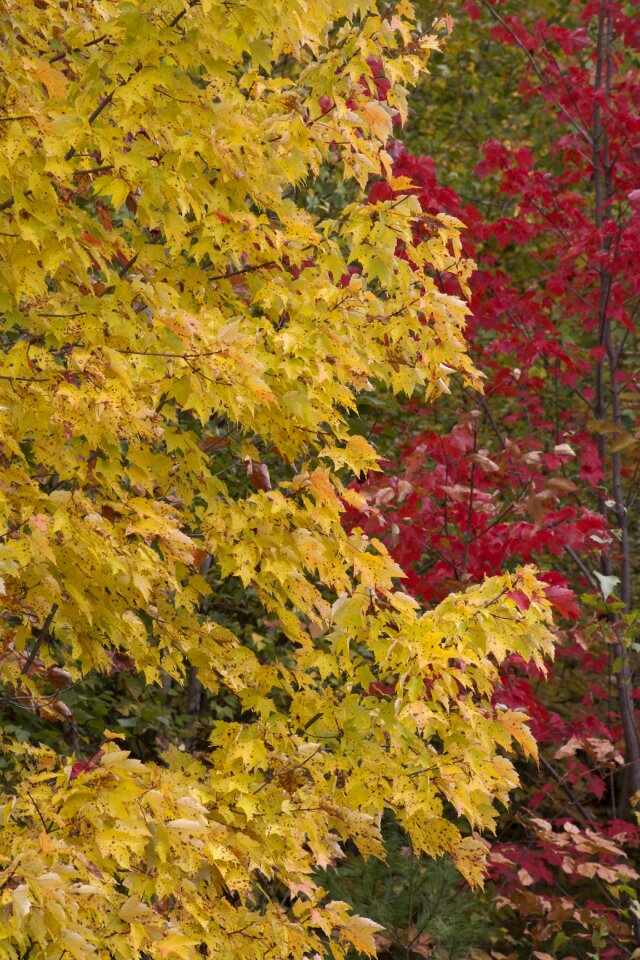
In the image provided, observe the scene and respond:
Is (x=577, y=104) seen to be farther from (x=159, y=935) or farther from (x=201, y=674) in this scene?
(x=159, y=935)

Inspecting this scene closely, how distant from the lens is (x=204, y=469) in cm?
304

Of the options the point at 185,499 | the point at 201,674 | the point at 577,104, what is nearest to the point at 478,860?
the point at 201,674

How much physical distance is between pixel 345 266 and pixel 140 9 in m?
0.99

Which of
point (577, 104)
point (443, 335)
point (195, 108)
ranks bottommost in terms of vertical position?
point (443, 335)

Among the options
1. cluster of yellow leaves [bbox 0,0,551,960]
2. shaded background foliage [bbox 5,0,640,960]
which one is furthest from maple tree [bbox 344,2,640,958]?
cluster of yellow leaves [bbox 0,0,551,960]

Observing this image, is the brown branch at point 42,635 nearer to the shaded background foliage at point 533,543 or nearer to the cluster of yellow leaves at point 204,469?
the cluster of yellow leaves at point 204,469

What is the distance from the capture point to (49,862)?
2133mm

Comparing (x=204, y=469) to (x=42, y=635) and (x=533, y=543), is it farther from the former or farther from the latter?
(x=533, y=543)

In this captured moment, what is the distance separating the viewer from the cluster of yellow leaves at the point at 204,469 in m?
2.32

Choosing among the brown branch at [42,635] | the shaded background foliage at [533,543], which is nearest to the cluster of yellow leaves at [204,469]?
the brown branch at [42,635]

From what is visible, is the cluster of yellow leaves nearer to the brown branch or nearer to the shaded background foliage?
the brown branch

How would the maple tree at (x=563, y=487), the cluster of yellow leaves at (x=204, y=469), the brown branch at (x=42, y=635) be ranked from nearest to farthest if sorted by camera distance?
the cluster of yellow leaves at (x=204, y=469) → the brown branch at (x=42, y=635) → the maple tree at (x=563, y=487)

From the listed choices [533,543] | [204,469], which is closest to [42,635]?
[204,469]

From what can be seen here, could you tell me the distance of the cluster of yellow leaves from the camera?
232 centimetres
